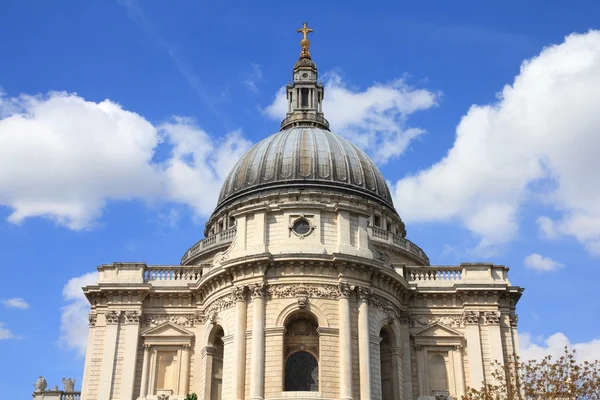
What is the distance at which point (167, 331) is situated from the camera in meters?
44.1

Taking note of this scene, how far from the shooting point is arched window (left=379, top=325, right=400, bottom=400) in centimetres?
4200

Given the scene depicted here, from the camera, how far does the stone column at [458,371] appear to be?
42.7m

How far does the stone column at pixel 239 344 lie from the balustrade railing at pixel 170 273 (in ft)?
17.1

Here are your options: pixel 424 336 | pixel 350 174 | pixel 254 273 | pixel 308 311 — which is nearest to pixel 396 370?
pixel 424 336

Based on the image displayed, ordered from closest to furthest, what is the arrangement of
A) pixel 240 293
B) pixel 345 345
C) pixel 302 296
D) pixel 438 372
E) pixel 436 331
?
pixel 345 345
pixel 302 296
pixel 240 293
pixel 438 372
pixel 436 331

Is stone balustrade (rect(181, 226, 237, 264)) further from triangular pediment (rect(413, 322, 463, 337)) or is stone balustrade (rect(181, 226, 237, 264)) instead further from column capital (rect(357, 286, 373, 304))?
triangular pediment (rect(413, 322, 463, 337))

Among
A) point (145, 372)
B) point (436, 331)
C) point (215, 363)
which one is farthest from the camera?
point (436, 331)

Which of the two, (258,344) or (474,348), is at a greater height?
(474,348)

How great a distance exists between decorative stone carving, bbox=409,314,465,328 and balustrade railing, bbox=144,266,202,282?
12.7 meters

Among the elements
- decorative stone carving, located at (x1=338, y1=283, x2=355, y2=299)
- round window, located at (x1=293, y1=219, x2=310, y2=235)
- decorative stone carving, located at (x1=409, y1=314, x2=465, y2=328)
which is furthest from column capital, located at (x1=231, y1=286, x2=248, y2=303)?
decorative stone carving, located at (x1=409, y1=314, x2=465, y2=328)

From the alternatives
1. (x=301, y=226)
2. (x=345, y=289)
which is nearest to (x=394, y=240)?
(x=301, y=226)

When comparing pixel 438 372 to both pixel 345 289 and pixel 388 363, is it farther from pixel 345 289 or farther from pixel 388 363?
pixel 345 289

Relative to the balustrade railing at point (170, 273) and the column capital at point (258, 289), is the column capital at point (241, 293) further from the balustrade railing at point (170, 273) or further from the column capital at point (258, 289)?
the balustrade railing at point (170, 273)

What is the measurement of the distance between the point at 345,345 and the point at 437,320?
26.4 ft
